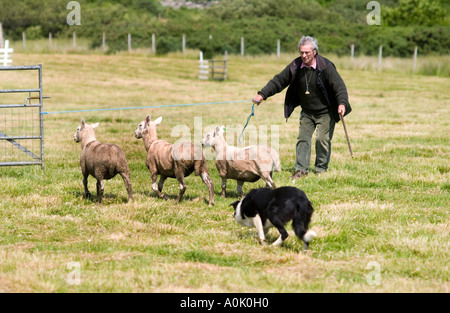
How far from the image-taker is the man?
407 inches

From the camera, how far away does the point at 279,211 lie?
6.52 meters

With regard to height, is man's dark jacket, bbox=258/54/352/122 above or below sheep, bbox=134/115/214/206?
above

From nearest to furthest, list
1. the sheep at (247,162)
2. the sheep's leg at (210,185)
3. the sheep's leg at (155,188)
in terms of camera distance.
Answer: the sheep's leg at (210,185) → the sheep at (247,162) → the sheep's leg at (155,188)

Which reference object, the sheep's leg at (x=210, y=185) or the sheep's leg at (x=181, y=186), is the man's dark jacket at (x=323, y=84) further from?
the sheep's leg at (x=181, y=186)

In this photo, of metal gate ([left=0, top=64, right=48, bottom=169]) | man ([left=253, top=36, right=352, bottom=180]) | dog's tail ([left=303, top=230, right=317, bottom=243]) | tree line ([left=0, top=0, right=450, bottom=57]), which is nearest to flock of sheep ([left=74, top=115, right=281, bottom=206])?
man ([left=253, top=36, right=352, bottom=180])

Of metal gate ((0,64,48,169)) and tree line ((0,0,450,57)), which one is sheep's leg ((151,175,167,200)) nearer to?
metal gate ((0,64,48,169))

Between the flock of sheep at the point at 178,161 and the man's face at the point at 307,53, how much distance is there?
6.25ft

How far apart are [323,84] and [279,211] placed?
4.49 metres

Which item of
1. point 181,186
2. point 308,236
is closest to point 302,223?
point 308,236

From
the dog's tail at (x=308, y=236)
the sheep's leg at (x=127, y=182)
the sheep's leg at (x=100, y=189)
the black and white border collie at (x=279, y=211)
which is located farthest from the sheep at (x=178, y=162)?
the dog's tail at (x=308, y=236)

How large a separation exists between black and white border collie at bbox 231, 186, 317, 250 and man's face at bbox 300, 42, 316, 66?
147 inches

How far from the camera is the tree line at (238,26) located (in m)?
52.8

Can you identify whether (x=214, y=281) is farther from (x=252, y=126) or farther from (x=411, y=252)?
(x=252, y=126)
